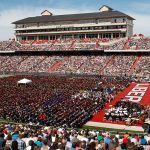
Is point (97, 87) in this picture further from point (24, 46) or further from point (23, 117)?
point (24, 46)

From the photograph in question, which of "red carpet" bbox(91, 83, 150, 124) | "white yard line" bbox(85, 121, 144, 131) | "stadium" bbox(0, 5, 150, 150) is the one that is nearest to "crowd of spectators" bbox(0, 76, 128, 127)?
"stadium" bbox(0, 5, 150, 150)

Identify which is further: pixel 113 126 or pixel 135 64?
pixel 135 64

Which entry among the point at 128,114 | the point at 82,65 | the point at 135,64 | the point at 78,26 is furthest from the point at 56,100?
the point at 78,26

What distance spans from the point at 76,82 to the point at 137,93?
10.6m

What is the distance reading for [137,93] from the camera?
43.1 m

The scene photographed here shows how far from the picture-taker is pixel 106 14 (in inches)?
3250

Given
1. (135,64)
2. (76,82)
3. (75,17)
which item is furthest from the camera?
(75,17)

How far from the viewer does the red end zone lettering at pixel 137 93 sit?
39513mm

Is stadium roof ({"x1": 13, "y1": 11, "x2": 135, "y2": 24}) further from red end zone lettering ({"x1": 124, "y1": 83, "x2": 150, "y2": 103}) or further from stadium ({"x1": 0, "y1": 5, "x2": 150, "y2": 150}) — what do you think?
red end zone lettering ({"x1": 124, "y1": 83, "x2": 150, "y2": 103})

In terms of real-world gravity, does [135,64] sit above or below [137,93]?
above

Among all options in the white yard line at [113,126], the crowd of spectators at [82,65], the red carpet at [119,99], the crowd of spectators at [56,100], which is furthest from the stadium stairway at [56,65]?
the white yard line at [113,126]

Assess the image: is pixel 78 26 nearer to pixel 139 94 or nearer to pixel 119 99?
pixel 139 94

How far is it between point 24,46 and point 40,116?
187ft

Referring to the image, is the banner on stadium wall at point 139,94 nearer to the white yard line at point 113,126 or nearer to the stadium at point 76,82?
the stadium at point 76,82
